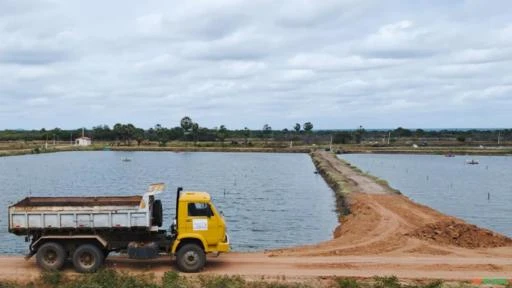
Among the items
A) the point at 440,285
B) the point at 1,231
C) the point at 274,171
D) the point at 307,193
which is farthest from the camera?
the point at 274,171

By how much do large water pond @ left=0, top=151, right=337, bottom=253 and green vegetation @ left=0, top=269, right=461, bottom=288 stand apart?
12150mm

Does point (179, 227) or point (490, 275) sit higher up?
point (179, 227)

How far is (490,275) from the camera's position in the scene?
2173cm

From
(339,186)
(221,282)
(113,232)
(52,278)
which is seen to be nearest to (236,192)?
(339,186)

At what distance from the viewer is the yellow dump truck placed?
21047 millimetres

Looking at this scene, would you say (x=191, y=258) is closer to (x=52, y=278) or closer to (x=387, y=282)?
(x=52, y=278)

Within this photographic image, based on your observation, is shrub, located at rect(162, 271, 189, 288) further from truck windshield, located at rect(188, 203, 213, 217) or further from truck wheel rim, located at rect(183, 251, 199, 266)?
truck windshield, located at rect(188, 203, 213, 217)

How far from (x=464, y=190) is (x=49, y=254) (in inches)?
2288

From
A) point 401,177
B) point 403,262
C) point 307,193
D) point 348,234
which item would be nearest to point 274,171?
point 401,177

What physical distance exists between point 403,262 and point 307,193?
39.2 meters

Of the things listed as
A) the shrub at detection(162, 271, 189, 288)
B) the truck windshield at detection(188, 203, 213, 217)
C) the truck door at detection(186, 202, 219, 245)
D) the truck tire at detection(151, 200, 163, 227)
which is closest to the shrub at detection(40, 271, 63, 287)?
the shrub at detection(162, 271, 189, 288)

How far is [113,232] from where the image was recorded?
70.7 feet

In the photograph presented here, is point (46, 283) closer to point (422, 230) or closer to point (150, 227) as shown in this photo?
point (150, 227)

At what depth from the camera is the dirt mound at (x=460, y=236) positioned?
2930cm
